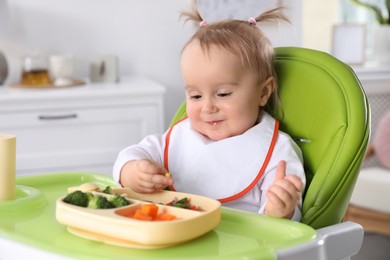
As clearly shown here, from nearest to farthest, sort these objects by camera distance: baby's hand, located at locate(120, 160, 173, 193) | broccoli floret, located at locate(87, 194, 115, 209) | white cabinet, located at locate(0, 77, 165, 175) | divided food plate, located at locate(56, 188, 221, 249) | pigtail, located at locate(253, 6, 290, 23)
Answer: divided food plate, located at locate(56, 188, 221, 249) < broccoli floret, located at locate(87, 194, 115, 209) < baby's hand, located at locate(120, 160, 173, 193) < pigtail, located at locate(253, 6, 290, 23) < white cabinet, located at locate(0, 77, 165, 175)

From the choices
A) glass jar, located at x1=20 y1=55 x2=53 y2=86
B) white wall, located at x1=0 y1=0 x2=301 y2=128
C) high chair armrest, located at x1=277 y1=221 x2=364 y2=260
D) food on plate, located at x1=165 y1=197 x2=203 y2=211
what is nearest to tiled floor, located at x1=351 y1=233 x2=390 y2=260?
white wall, located at x1=0 y1=0 x2=301 y2=128

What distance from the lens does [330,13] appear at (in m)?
4.26

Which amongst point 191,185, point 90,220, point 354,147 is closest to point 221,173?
point 191,185

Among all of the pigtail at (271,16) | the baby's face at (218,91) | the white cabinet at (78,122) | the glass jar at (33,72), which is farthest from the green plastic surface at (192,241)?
the glass jar at (33,72)

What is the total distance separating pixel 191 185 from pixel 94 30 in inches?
82.6

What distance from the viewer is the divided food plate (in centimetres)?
110

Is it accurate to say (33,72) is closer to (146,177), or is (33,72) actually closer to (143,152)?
(143,152)

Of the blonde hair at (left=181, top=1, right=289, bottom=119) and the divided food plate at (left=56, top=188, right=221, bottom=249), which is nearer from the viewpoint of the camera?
the divided food plate at (left=56, top=188, right=221, bottom=249)

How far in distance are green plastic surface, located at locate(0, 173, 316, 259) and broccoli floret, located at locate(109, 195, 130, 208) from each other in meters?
0.08

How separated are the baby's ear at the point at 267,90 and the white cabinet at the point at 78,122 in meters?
1.50

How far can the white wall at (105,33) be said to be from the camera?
3.38m

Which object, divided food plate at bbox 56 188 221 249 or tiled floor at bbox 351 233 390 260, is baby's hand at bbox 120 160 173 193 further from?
tiled floor at bbox 351 233 390 260

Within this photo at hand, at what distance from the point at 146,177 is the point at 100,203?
0.19 m

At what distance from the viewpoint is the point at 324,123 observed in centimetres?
154
